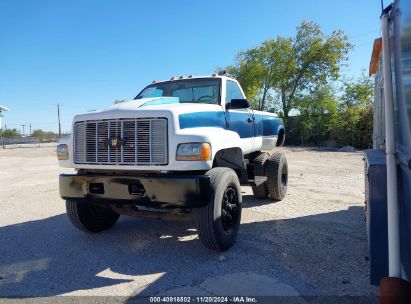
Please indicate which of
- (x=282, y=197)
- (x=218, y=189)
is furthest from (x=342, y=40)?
(x=218, y=189)

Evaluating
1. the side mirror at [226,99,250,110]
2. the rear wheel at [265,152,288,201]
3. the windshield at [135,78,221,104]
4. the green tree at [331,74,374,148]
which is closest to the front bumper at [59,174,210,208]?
the side mirror at [226,99,250,110]

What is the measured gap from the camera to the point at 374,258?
99.1 inches

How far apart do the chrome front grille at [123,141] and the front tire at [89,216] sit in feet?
2.57

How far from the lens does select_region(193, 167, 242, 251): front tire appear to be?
12.4ft

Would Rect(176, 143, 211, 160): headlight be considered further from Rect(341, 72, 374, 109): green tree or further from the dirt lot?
Rect(341, 72, 374, 109): green tree

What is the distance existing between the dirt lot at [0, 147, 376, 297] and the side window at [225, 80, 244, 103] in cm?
201

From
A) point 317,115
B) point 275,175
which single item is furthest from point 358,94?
point 275,175

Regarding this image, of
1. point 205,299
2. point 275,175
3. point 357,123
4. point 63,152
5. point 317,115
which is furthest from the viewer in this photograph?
point 317,115

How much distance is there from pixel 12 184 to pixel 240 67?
2608 centimetres

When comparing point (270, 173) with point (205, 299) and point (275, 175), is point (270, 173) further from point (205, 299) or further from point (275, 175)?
point (205, 299)

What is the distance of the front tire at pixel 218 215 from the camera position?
377cm

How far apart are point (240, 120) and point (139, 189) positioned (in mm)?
2180

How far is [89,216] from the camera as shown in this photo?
4.80m

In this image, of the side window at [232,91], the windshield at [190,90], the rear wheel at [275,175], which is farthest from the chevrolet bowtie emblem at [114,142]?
the rear wheel at [275,175]
